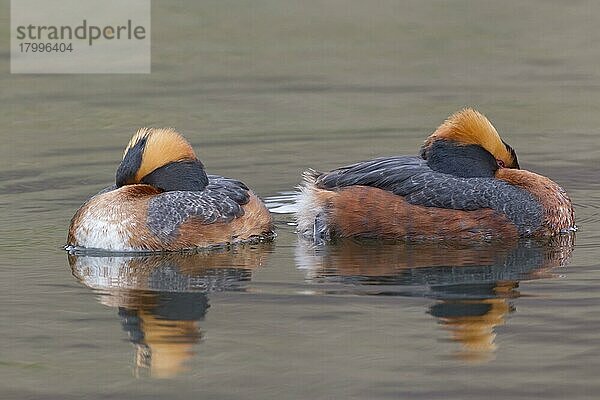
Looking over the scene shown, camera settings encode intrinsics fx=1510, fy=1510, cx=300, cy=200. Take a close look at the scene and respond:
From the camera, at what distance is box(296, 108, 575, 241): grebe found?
11180 mm

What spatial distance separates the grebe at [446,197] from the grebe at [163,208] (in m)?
0.59

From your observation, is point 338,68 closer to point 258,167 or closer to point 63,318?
point 258,167

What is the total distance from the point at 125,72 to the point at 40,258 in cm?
784

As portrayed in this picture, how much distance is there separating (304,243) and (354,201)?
0.49 meters

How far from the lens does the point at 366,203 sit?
37.1 feet

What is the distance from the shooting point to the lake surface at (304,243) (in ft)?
26.4

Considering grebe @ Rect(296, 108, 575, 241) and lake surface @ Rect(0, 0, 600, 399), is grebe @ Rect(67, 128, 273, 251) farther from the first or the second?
grebe @ Rect(296, 108, 575, 241)

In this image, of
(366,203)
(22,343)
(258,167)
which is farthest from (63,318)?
(258,167)

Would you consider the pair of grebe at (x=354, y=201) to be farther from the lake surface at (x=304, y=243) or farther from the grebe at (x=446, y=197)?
the lake surface at (x=304, y=243)

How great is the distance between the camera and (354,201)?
1137cm
